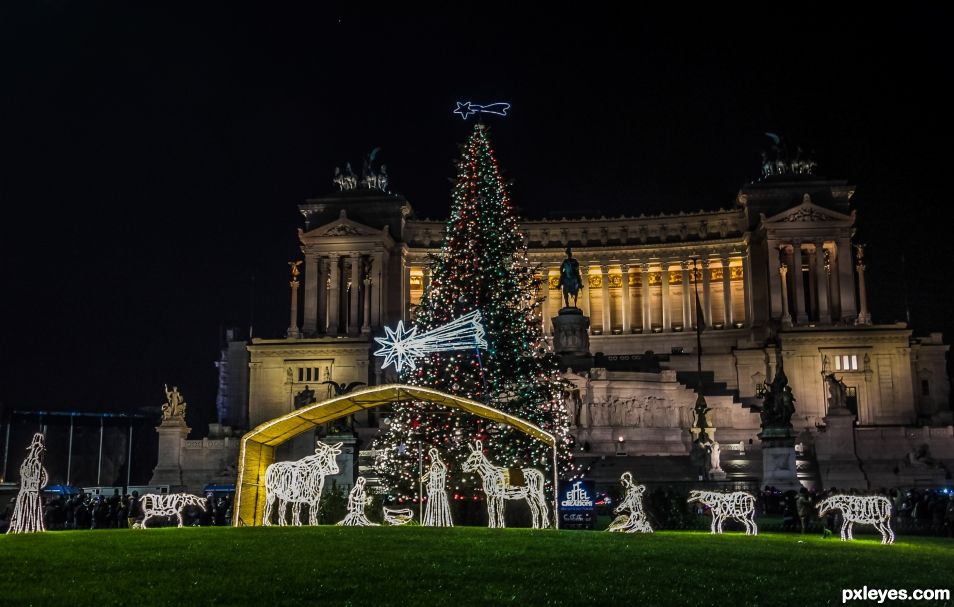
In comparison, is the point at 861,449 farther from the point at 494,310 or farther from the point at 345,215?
the point at 345,215

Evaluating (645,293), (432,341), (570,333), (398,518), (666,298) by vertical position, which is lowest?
(398,518)

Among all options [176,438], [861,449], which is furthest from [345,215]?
[861,449]

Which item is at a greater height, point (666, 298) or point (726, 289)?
point (726, 289)

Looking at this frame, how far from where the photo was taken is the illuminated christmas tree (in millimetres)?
35531

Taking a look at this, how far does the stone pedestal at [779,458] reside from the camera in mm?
46500

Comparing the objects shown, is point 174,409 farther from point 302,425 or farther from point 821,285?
point 821,285

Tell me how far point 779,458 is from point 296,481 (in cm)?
2729

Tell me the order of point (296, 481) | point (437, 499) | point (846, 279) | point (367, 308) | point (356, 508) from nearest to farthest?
point (296, 481) < point (356, 508) < point (437, 499) < point (846, 279) < point (367, 308)

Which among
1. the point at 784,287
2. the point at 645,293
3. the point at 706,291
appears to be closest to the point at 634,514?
the point at 784,287

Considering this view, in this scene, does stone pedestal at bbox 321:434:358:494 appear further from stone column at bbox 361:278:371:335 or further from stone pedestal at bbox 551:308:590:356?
stone column at bbox 361:278:371:335

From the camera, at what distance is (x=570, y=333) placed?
73500 mm

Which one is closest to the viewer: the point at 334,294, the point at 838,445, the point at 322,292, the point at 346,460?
the point at 346,460

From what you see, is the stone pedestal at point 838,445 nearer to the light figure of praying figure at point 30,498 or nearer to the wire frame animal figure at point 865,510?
the wire frame animal figure at point 865,510

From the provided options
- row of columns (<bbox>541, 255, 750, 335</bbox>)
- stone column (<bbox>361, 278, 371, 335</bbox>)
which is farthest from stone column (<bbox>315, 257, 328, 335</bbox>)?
row of columns (<bbox>541, 255, 750, 335</bbox>)
